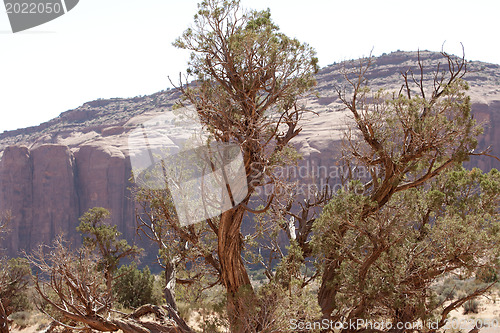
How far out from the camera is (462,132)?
24.5 feet

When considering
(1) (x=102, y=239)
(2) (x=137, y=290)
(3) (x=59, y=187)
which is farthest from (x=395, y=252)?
(3) (x=59, y=187)

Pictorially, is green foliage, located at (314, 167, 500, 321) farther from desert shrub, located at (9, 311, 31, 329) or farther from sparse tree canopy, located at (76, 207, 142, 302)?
desert shrub, located at (9, 311, 31, 329)

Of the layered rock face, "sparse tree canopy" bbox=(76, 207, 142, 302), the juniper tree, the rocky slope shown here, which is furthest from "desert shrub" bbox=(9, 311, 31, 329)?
the layered rock face

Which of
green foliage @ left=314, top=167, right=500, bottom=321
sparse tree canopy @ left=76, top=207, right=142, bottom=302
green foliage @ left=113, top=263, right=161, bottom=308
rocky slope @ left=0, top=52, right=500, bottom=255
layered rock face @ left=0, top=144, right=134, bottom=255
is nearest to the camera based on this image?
green foliage @ left=314, top=167, right=500, bottom=321

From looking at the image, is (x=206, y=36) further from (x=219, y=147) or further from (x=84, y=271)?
(x=84, y=271)

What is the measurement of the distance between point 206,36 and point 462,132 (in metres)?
5.18

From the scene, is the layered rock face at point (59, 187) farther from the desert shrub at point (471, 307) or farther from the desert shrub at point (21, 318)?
the desert shrub at point (471, 307)

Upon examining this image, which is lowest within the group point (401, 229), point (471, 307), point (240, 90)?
point (471, 307)

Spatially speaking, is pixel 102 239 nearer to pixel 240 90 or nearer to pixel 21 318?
pixel 21 318

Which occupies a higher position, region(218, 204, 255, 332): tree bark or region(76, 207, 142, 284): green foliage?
region(218, 204, 255, 332): tree bark

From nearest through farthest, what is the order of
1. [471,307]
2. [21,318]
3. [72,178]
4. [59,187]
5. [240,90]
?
[240,90]
[21,318]
[471,307]
[59,187]
[72,178]

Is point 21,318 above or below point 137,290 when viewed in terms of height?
below

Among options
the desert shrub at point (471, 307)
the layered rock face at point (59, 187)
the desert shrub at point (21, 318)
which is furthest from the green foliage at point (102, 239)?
the layered rock face at point (59, 187)

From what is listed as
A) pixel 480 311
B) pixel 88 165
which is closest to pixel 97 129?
pixel 88 165
